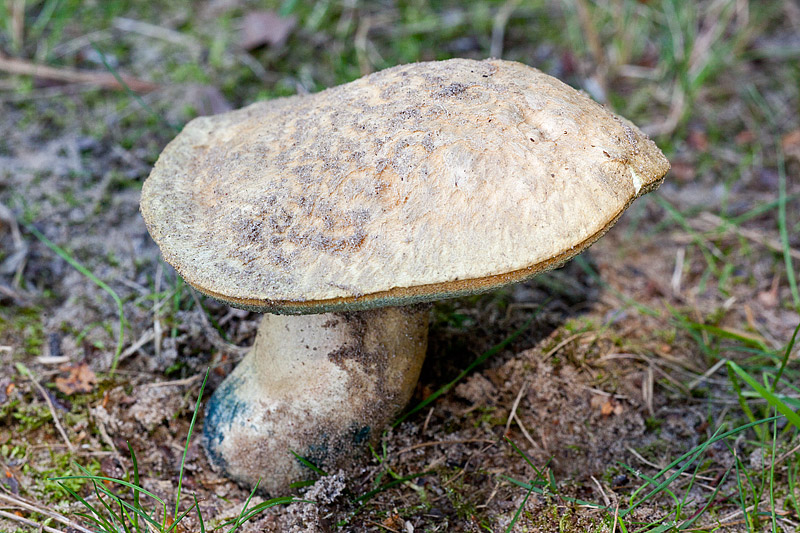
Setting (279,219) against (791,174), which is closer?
(279,219)

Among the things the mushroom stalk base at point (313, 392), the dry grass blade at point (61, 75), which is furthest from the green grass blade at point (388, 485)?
the dry grass blade at point (61, 75)

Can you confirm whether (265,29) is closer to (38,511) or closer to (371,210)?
(371,210)

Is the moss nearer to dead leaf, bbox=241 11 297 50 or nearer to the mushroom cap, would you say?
the mushroom cap

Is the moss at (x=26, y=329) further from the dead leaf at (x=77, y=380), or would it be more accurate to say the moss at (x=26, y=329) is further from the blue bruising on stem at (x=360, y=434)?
the blue bruising on stem at (x=360, y=434)

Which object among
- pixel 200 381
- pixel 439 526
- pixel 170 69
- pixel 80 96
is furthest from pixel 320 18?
pixel 439 526

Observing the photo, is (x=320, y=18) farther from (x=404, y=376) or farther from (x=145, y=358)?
(x=404, y=376)

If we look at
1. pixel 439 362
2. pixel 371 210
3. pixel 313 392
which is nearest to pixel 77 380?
pixel 313 392
